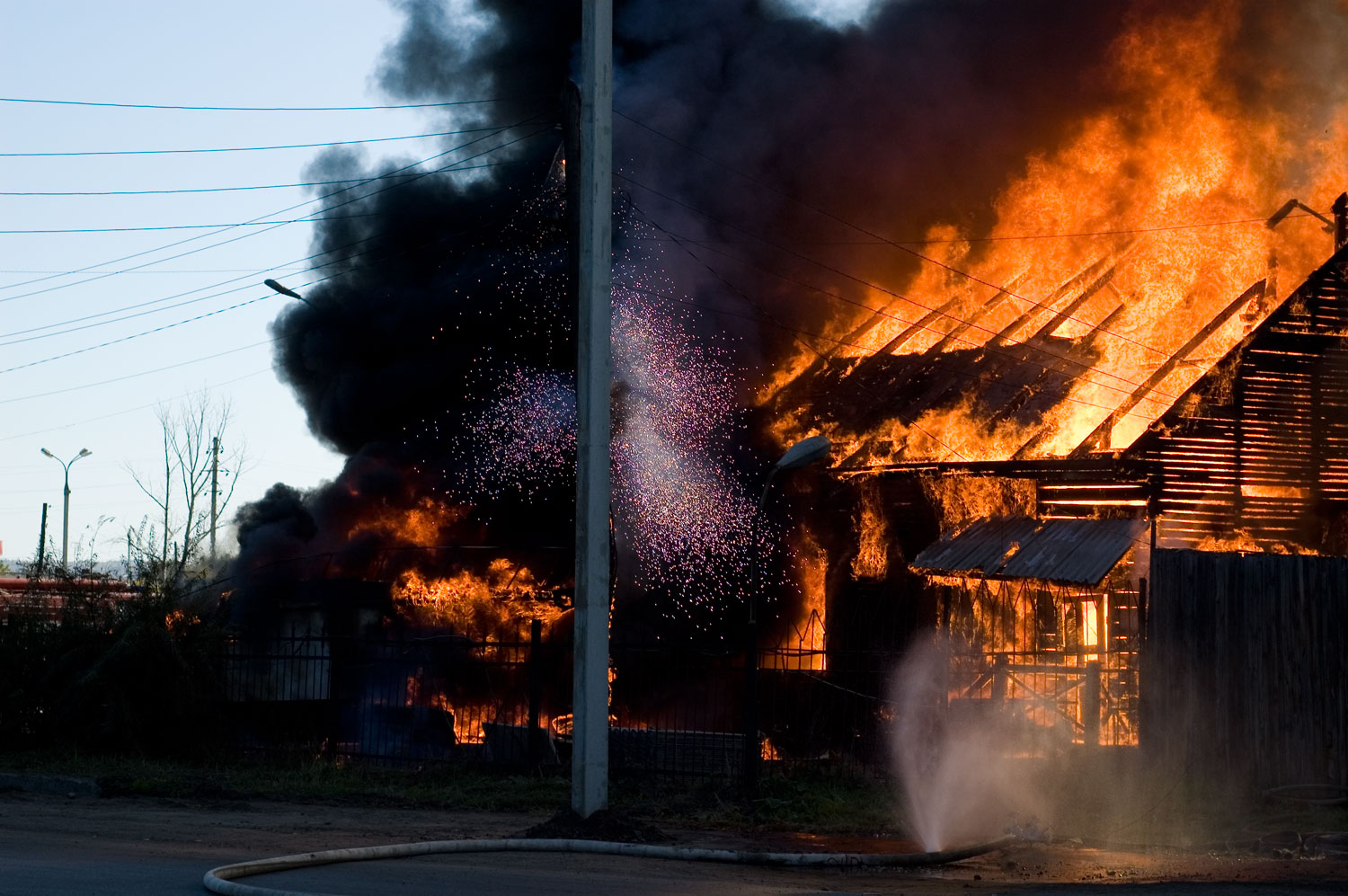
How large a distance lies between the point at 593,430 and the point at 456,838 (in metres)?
3.56

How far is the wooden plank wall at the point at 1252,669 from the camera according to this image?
1252cm

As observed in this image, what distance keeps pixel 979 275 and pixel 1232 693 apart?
14.7 metres

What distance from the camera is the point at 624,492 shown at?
2234cm

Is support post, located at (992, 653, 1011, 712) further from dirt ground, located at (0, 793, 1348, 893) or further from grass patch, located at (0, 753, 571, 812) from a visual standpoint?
grass patch, located at (0, 753, 571, 812)

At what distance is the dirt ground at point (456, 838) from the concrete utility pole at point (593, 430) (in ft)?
3.53

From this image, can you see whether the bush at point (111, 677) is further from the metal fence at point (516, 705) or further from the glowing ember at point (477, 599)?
the glowing ember at point (477, 599)

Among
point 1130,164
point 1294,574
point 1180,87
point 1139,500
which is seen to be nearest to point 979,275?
point 1130,164

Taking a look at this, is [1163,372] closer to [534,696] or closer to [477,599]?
[534,696]

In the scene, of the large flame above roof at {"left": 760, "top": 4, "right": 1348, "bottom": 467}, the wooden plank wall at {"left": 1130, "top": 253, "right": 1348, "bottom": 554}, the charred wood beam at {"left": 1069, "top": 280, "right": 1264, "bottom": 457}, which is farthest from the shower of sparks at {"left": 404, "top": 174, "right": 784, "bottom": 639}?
the wooden plank wall at {"left": 1130, "top": 253, "right": 1348, "bottom": 554}

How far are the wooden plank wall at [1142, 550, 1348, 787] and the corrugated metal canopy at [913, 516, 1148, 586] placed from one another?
275 centimetres

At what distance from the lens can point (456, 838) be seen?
10844 mm

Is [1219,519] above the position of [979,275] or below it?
below

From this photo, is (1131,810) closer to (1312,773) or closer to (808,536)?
(1312,773)

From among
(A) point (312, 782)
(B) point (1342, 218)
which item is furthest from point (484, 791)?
(B) point (1342, 218)
